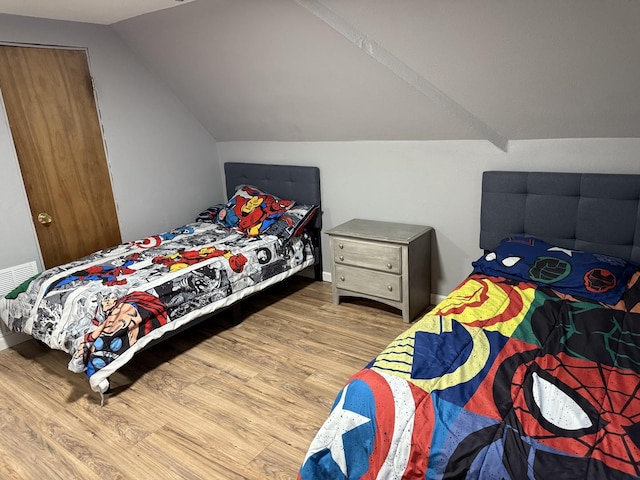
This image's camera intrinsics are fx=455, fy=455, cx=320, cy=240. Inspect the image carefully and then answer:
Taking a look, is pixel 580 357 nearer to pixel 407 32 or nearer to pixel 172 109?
pixel 407 32

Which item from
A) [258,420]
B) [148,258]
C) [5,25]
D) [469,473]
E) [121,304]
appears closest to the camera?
[469,473]

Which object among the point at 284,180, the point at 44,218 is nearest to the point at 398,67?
the point at 284,180

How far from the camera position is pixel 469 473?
1326 mm

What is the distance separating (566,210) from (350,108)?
1.53 metres

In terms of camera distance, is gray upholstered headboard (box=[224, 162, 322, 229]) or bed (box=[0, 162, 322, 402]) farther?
gray upholstered headboard (box=[224, 162, 322, 229])

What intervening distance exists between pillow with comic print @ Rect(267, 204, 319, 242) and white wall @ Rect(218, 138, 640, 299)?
20 cm

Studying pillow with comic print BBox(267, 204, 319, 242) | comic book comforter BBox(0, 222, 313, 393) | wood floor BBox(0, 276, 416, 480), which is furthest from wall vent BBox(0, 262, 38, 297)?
pillow with comic print BBox(267, 204, 319, 242)

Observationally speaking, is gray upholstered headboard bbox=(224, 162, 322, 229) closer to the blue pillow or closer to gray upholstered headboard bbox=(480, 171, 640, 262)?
gray upholstered headboard bbox=(480, 171, 640, 262)

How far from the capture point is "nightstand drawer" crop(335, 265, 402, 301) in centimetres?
312

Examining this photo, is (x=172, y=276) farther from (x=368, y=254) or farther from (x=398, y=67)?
(x=398, y=67)

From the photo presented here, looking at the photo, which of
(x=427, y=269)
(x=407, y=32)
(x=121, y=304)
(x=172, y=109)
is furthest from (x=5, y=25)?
(x=427, y=269)

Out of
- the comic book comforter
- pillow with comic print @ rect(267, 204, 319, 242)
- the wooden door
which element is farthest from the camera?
pillow with comic print @ rect(267, 204, 319, 242)

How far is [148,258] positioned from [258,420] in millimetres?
1458

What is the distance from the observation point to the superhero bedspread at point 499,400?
1.33m
